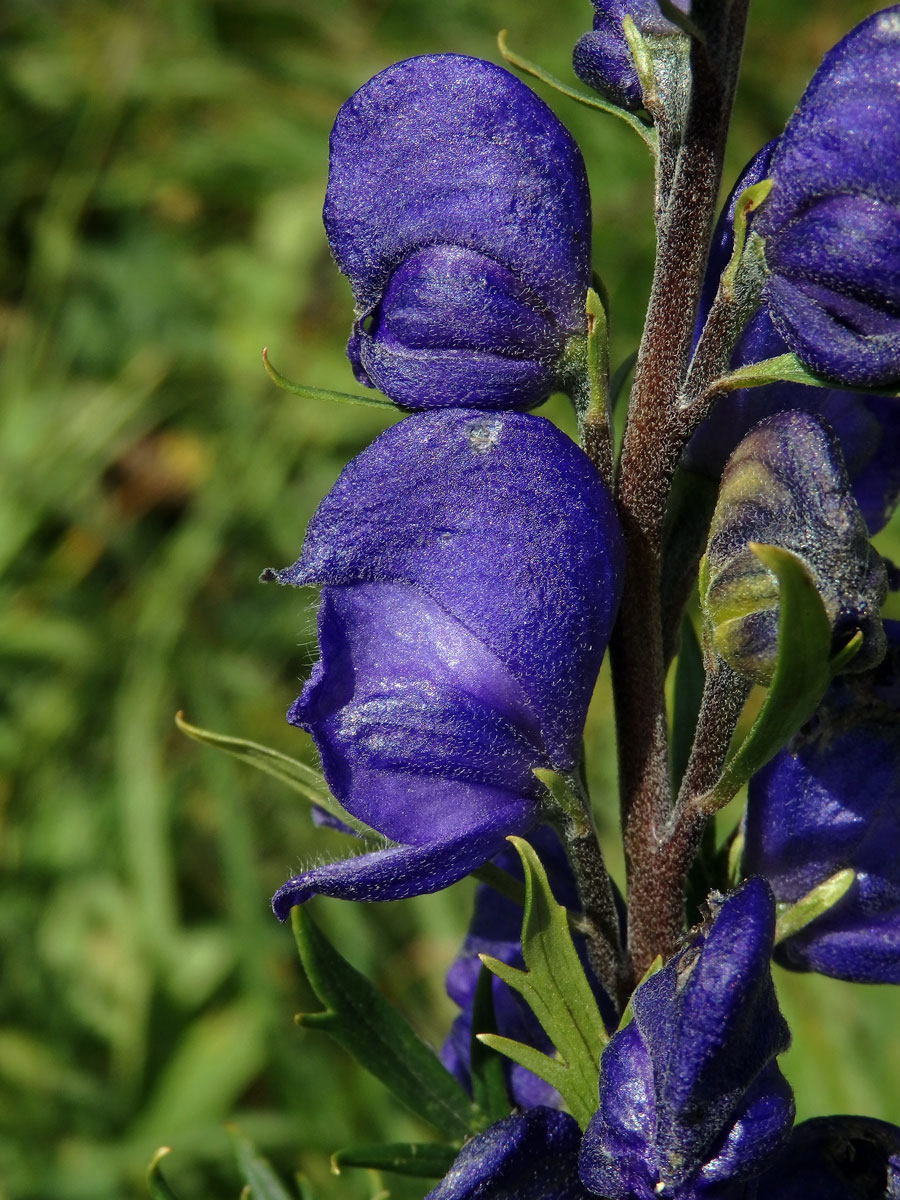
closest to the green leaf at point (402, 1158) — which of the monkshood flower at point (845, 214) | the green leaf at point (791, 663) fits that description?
the green leaf at point (791, 663)

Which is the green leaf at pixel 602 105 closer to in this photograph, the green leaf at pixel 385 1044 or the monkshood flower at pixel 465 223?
the monkshood flower at pixel 465 223

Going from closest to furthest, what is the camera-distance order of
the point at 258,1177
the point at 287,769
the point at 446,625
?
the point at 446,625, the point at 287,769, the point at 258,1177

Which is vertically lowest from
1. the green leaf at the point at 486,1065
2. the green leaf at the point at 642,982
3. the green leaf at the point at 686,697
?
the green leaf at the point at 486,1065

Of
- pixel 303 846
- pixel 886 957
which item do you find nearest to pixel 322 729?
pixel 886 957

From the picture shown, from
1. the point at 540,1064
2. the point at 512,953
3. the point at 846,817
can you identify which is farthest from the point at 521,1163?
the point at 846,817

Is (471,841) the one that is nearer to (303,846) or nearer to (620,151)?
(303,846)

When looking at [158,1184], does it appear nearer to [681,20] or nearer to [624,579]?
[624,579]
